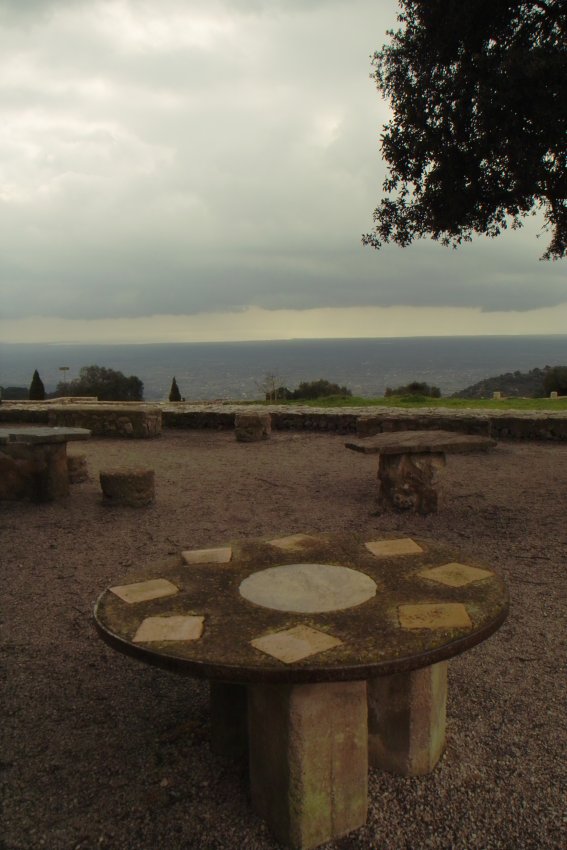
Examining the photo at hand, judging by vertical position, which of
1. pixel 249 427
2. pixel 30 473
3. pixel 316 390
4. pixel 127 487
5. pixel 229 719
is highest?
pixel 316 390

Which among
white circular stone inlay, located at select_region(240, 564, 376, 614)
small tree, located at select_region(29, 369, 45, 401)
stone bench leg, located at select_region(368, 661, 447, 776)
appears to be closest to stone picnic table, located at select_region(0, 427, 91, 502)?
white circular stone inlay, located at select_region(240, 564, 376, 614)

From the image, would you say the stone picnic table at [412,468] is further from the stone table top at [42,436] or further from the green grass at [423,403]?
the green grass at [423,403]

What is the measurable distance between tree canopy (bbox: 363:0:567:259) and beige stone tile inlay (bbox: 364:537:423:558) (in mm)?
5415

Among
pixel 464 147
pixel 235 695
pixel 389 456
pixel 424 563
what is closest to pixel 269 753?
pixel 235 695

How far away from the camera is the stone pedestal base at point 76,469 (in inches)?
347

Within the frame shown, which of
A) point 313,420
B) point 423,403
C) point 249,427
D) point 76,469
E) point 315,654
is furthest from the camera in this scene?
point 423,403

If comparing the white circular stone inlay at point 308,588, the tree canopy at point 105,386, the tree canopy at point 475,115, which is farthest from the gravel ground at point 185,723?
the tree canopy at point 105,386

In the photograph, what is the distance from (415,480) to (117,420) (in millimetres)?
7729

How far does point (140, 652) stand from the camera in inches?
89.3

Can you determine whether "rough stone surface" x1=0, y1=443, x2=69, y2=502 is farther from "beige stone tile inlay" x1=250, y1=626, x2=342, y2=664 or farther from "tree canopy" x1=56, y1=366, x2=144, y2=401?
"tree canopy" x1=56, y1=366, x2=144, y2=401

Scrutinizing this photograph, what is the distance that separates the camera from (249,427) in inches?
483

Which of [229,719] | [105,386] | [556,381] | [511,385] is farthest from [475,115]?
[511,385]

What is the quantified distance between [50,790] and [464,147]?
A: 7.93 metres

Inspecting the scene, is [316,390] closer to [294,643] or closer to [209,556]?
[209,556]
